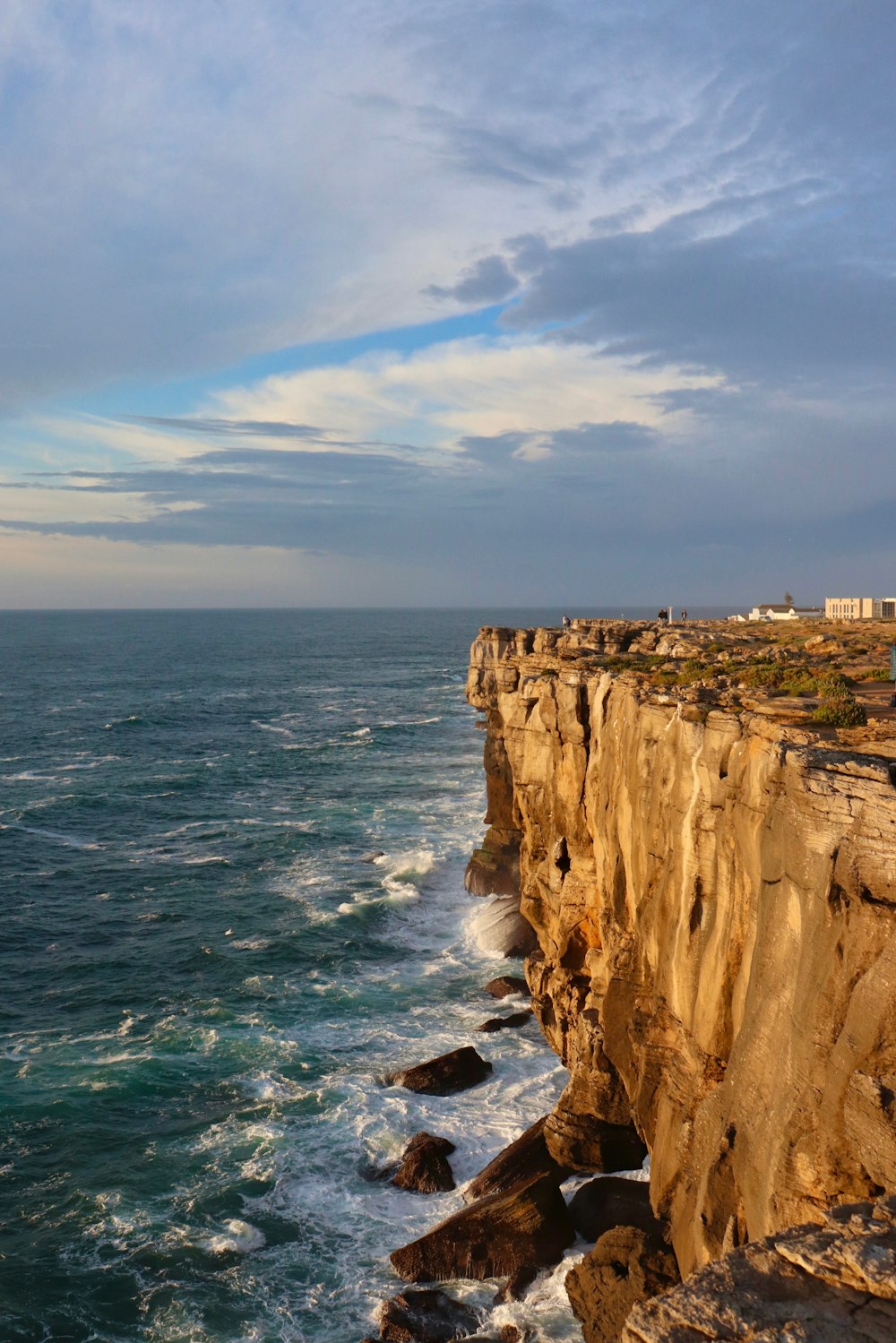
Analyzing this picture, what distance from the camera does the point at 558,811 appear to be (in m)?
36.8

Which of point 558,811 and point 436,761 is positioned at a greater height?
point 558,811

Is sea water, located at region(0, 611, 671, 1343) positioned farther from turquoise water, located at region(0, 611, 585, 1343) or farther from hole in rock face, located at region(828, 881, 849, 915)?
hole in rock face, located at region(828, 881, 849, 915)

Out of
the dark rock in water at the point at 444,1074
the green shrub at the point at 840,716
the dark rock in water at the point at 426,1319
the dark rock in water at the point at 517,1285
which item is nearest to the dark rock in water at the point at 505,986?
the dark rock in water at the point at 444,1074

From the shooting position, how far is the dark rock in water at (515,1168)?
25.9 m

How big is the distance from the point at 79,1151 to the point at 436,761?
58.4 m

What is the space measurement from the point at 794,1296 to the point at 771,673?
22.0 m

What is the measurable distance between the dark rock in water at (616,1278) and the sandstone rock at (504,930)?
2170 centimetres

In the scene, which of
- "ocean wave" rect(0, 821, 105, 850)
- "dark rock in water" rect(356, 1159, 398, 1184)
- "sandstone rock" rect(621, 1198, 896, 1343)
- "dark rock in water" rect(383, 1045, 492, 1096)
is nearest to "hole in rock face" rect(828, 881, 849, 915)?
"sandstone rock" rect(621, 1198, 896, 1343)

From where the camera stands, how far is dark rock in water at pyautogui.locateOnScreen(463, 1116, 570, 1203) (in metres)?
25.9

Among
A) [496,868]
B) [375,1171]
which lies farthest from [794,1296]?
[496,868]

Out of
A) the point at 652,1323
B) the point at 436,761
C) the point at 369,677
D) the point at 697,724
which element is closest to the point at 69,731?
the point at 436,761

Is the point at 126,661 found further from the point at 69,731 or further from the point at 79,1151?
the point at 79,1151

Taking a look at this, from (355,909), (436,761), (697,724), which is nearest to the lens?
(697,724)

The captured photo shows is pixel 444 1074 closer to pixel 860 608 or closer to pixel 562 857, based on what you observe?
pixel 562 857
